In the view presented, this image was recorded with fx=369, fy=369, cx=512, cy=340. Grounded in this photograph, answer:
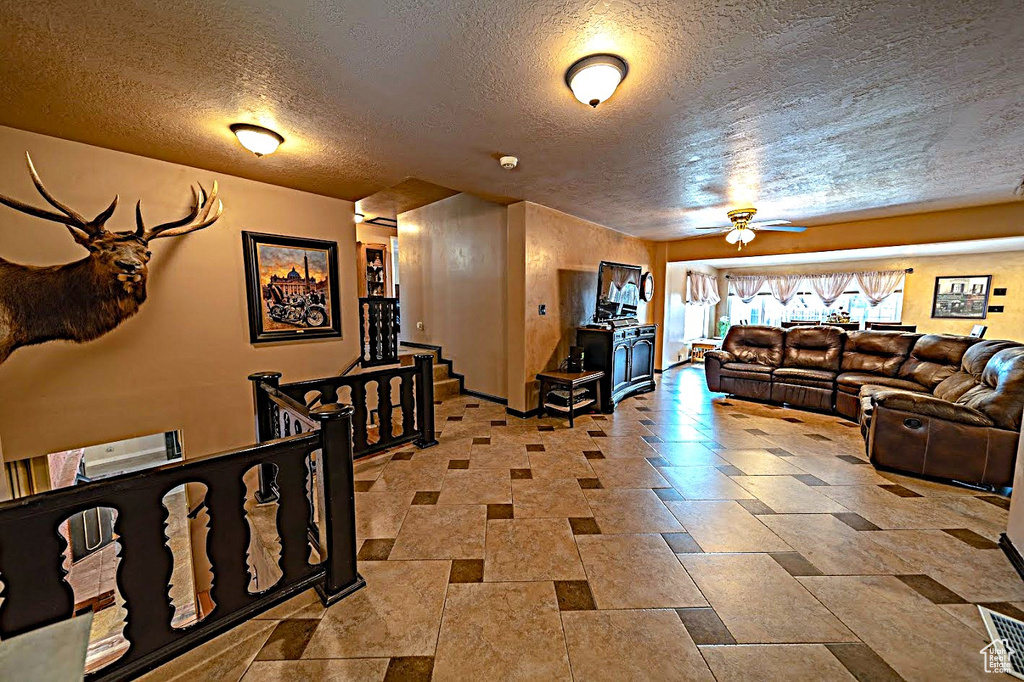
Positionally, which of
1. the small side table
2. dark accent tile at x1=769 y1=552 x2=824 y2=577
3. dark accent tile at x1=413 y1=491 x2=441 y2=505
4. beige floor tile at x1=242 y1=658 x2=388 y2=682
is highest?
the small side table

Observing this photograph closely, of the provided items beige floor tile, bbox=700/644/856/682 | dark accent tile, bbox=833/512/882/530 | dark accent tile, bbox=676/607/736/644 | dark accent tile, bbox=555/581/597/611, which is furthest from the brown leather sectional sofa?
dark accent tile, bbox=555/581/597/611

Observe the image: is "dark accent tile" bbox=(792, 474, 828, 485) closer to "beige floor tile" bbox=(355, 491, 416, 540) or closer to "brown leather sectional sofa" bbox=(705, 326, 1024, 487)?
"brown leather sectional sofa" bbox=(705, 326, 1024, 487)

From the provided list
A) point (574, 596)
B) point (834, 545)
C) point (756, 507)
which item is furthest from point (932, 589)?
point (574, 596)

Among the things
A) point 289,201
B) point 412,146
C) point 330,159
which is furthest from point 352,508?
point 289,201

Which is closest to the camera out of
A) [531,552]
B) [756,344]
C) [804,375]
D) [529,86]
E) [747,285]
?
[529,86]

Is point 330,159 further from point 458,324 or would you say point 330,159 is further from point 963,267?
point 963,267

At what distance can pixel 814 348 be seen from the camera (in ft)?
17.5

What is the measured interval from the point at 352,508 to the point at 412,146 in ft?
7.81

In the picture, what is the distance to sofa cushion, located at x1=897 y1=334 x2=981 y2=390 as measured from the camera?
4055 mm

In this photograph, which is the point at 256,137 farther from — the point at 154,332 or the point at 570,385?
the point at 570,385

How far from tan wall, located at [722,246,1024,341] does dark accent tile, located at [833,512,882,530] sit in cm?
798

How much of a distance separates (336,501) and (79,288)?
252 centimetres

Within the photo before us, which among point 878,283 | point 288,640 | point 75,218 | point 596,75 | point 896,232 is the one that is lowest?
point 288,640

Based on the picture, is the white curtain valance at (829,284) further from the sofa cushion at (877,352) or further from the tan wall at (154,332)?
the tan wall at (154,332)
